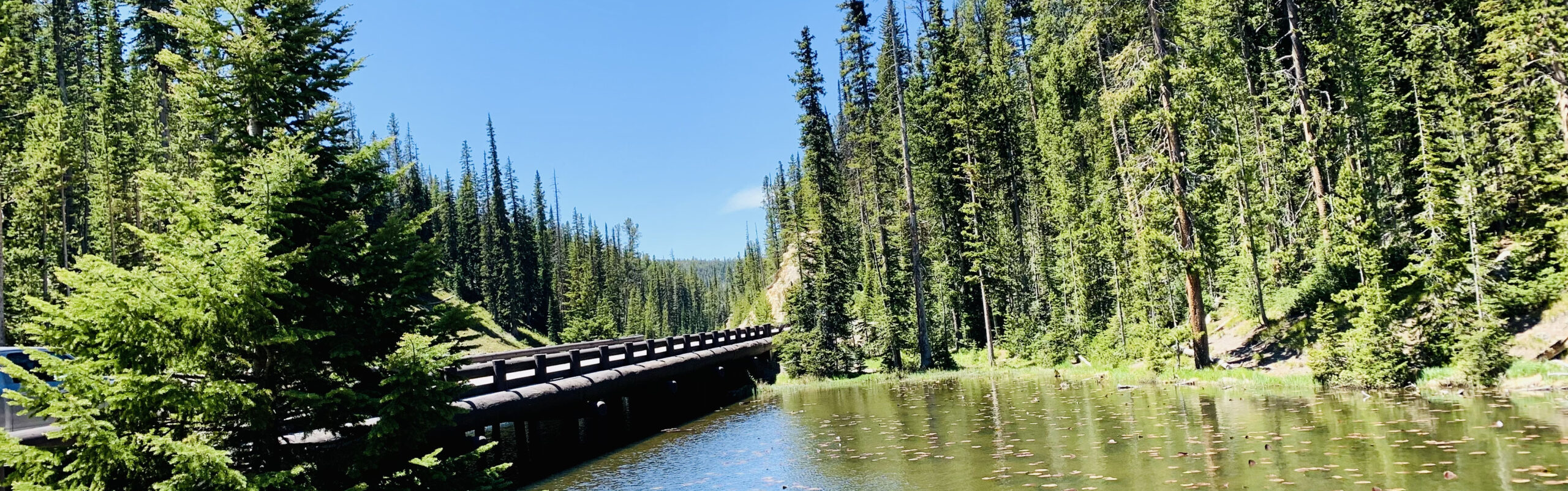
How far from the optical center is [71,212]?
42.2 metres

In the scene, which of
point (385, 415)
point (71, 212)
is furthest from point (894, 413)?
point (71, 212)

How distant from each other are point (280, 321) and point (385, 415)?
1.51 meters

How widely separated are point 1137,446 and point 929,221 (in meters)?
36.5

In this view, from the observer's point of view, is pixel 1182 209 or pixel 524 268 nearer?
pixel 1182 209

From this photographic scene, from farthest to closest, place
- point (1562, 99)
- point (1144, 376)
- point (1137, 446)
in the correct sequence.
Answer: point (1144, 376)
point (1562, 99)
point (1137, 446)

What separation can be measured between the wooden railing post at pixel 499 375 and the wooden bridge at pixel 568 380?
0.01 meters

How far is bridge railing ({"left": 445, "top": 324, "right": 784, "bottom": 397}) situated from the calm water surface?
7.13 ft

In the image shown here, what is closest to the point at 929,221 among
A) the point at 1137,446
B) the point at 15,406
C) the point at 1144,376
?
the point at 1144,376

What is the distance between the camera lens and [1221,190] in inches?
1006

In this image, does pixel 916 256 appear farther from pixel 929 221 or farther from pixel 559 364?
pixel 559 364

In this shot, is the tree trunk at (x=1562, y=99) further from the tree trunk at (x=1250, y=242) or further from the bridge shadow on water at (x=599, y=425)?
the bridge shadow on water at (x=599, y=425)

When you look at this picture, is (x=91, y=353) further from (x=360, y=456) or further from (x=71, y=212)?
(x=71, y=212)

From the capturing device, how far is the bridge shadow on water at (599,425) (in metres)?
16.3

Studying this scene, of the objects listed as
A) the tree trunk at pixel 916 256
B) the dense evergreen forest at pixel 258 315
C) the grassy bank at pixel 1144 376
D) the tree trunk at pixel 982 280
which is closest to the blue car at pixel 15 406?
the dense evergreen forest at pixel 258 315
